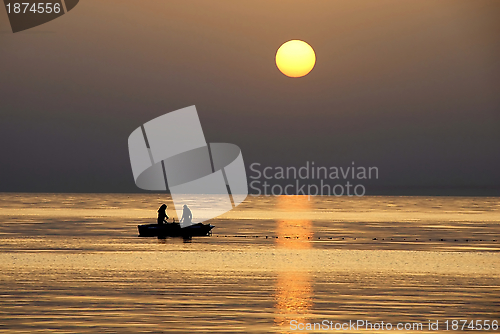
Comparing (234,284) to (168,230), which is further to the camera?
(168,230)

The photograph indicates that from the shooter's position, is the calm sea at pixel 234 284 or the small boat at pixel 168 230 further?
the small boat at pixel 168 230

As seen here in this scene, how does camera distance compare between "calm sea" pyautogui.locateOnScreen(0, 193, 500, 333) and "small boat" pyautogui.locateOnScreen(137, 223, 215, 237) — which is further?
"small boat" pyautogui.locateOnScreen(137, 223, 215, 237)

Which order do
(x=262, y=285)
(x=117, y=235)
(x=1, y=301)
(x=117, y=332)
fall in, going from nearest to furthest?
1. (x=117, y=332)
2. (x=1, y=301)
3. (x=262, y=285)
4. (x=117, y=235)

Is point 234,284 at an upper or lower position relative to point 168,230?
upper

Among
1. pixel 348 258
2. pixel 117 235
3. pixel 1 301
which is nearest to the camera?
pixel 1 301

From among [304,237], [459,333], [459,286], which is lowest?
[304,237]

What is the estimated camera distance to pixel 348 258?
136ft

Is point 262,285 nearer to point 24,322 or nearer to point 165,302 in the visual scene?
point 165,302

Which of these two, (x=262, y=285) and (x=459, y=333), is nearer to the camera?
(x=459, y=333)

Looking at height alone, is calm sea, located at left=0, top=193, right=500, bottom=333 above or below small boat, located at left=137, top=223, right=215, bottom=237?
above

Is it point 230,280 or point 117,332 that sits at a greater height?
point 117,332

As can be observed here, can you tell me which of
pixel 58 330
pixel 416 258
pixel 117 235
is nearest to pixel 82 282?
pixel 58 330

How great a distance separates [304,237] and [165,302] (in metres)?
35.5

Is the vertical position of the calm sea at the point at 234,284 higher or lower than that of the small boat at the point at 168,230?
higher
